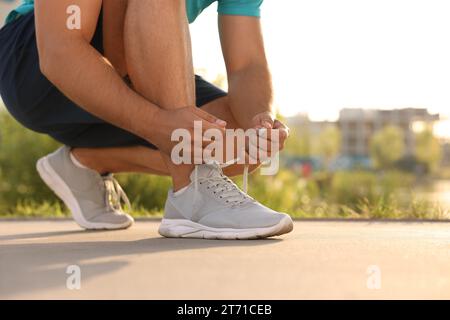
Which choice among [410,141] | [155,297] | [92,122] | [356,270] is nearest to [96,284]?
[155,297]

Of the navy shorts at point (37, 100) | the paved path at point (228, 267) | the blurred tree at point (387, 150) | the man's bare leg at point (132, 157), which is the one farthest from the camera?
the blurred tree at point (387, 150)

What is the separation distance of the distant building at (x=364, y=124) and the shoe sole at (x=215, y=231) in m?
72.4

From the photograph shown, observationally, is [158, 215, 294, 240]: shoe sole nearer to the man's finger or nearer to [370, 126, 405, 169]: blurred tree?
the man's finger

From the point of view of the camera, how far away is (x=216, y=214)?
2.14 m

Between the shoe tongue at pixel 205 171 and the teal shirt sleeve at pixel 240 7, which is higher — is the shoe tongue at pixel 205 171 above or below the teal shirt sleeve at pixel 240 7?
below

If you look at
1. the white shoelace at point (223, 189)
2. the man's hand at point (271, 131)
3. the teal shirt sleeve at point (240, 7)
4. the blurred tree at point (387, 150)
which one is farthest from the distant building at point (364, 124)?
the white shoelace at point (223, 189)

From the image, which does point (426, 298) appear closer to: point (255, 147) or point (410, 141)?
point (255, 147)

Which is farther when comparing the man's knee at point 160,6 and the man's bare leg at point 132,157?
the man's bare leg at point 132,157

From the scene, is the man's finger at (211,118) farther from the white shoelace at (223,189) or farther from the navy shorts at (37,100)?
the navy shorts at (37,100)

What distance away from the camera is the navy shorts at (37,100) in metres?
2.56

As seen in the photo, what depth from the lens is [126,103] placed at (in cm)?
207

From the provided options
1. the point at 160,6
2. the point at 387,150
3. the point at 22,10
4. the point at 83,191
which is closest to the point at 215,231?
the point at 160,6

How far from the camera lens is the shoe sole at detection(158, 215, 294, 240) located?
2080 millimetres

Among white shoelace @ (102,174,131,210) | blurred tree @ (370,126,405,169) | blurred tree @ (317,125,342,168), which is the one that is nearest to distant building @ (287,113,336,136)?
blurred tree @ (317,125,342,168)
